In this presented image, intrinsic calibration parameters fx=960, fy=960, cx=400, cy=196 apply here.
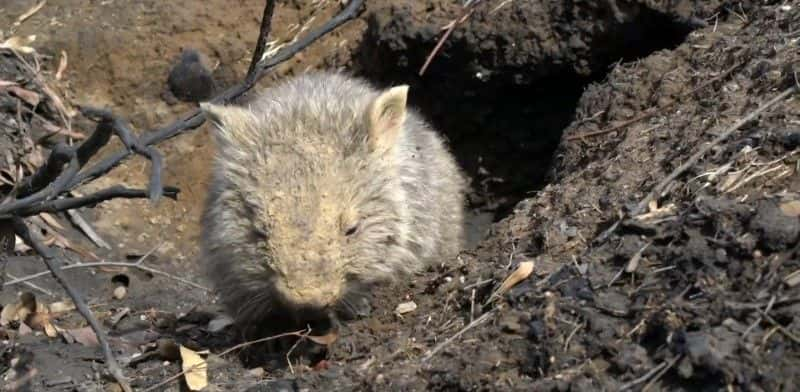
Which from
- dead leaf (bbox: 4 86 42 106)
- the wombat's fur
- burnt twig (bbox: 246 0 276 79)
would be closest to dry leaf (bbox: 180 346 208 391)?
the wombat's fur

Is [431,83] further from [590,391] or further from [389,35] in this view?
[590,391]

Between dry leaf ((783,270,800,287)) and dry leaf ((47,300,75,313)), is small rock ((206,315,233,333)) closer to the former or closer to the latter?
dry leaf ((47,300,75,313))

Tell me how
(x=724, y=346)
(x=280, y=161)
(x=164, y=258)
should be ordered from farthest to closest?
(x=164, y=258) → (x=280, y=161) → (x=724, y=346)

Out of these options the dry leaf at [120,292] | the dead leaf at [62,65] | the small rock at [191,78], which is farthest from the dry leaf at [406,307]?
the dead leaf at [62,65]

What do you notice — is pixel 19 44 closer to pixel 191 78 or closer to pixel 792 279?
pixel 191 78

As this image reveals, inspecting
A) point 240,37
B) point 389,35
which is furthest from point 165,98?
point 389,35

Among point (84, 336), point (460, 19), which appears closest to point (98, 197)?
point (84, 336)
